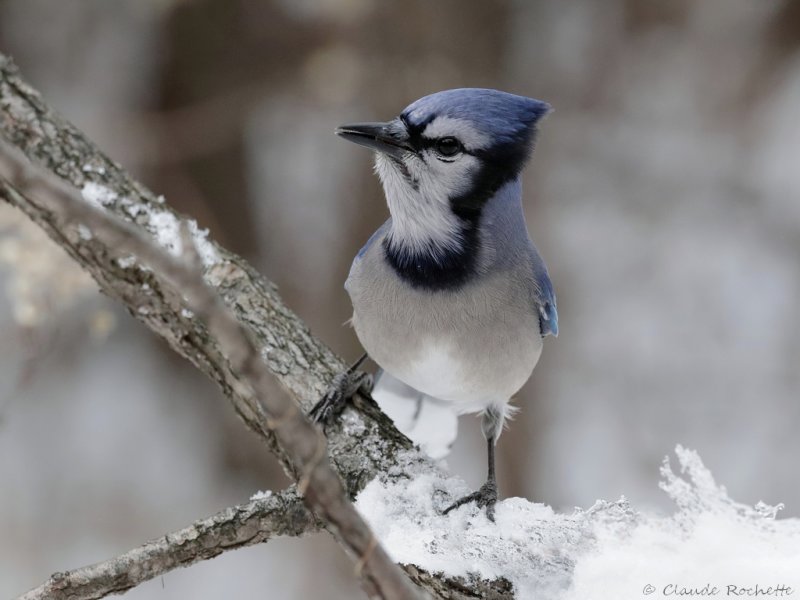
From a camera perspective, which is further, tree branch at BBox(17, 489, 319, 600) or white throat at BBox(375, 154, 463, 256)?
white throat at BBox(375, 154, 463, 256)

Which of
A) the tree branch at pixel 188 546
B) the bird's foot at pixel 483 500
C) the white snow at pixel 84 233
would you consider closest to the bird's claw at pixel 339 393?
the tree branch at pixel 188 546

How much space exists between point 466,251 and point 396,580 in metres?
1.12

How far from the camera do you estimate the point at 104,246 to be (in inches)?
84.8

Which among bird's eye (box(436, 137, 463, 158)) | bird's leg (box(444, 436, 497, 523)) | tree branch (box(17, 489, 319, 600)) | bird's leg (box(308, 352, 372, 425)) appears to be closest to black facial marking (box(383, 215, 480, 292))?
bird's eye (box(436, 137, 463, 158))

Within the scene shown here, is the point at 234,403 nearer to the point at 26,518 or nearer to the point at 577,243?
the point at 26,518

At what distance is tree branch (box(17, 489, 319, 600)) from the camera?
164 centimetres

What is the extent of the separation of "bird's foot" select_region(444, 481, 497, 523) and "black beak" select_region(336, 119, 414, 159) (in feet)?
2.67

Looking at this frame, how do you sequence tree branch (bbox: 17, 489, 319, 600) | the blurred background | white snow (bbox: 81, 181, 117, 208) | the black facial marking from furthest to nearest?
the blurred background
white snow (bbox: 81, 181, 117, 208)
the black facial marking
tree branch (bbox: 17, 489, 319, 600)

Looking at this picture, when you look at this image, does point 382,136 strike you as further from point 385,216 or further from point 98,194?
point 385,216

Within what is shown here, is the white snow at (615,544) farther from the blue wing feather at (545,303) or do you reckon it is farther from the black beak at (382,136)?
the black beak at (382,136)

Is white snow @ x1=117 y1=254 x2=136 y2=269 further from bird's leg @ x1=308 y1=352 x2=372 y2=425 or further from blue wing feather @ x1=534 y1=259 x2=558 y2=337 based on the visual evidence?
blue wing feather @ x1=534 y1=259 x2=558 y2=337

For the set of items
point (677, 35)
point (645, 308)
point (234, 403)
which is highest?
point (677, 35)

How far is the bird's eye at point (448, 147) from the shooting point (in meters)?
2.01

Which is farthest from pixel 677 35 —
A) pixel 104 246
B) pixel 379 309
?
pixel 104 246
